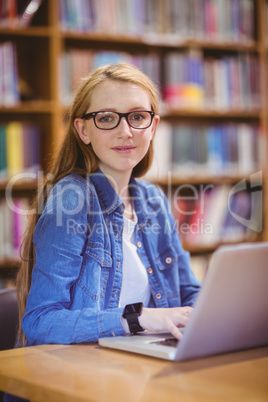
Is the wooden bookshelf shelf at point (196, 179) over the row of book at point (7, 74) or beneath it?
beneath

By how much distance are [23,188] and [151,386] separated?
6.93 feet

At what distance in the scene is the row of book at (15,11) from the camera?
2631 mm

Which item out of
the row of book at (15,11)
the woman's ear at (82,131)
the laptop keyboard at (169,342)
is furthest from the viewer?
the row of book at (15,11)

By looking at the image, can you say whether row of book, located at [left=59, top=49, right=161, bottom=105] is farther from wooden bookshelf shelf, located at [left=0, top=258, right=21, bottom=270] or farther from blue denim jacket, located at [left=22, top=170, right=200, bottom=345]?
blue denim jacket, located at [left=22, top=170, right=200, bottom=345]

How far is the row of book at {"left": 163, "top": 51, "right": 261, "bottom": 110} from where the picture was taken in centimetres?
305

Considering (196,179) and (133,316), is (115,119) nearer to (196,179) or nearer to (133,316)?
(133,316)

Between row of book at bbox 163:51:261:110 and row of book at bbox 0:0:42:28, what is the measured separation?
0.79m

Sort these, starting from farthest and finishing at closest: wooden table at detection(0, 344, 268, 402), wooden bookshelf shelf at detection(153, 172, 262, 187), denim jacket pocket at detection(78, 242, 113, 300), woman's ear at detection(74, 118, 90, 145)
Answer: wooden bookshelf shelf at detection(153, 172, 262, 187) → woman's ear at detection(74, 118, 90, 145) → denim jacket pocket at detection(78, 242, 113, 300) → wooden table at detection(0, 344, 268, 402)

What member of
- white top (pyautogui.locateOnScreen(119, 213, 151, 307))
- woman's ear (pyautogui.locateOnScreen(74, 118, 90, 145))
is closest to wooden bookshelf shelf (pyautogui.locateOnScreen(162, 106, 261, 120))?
woman's ear (pyautogui.locateOnScreen(74, 118, 90, 145))

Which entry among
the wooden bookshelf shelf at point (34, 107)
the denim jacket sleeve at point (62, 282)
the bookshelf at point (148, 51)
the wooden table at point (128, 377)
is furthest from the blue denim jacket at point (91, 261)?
the wooden bookshelf shelf at point (34, 107)

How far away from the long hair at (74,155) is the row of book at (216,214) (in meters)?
1.63

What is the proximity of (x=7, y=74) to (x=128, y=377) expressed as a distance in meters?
2.11

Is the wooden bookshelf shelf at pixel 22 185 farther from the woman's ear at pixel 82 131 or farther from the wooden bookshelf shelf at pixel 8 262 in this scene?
the woman's ear at pixel 82 131

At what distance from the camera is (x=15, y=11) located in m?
2.66
